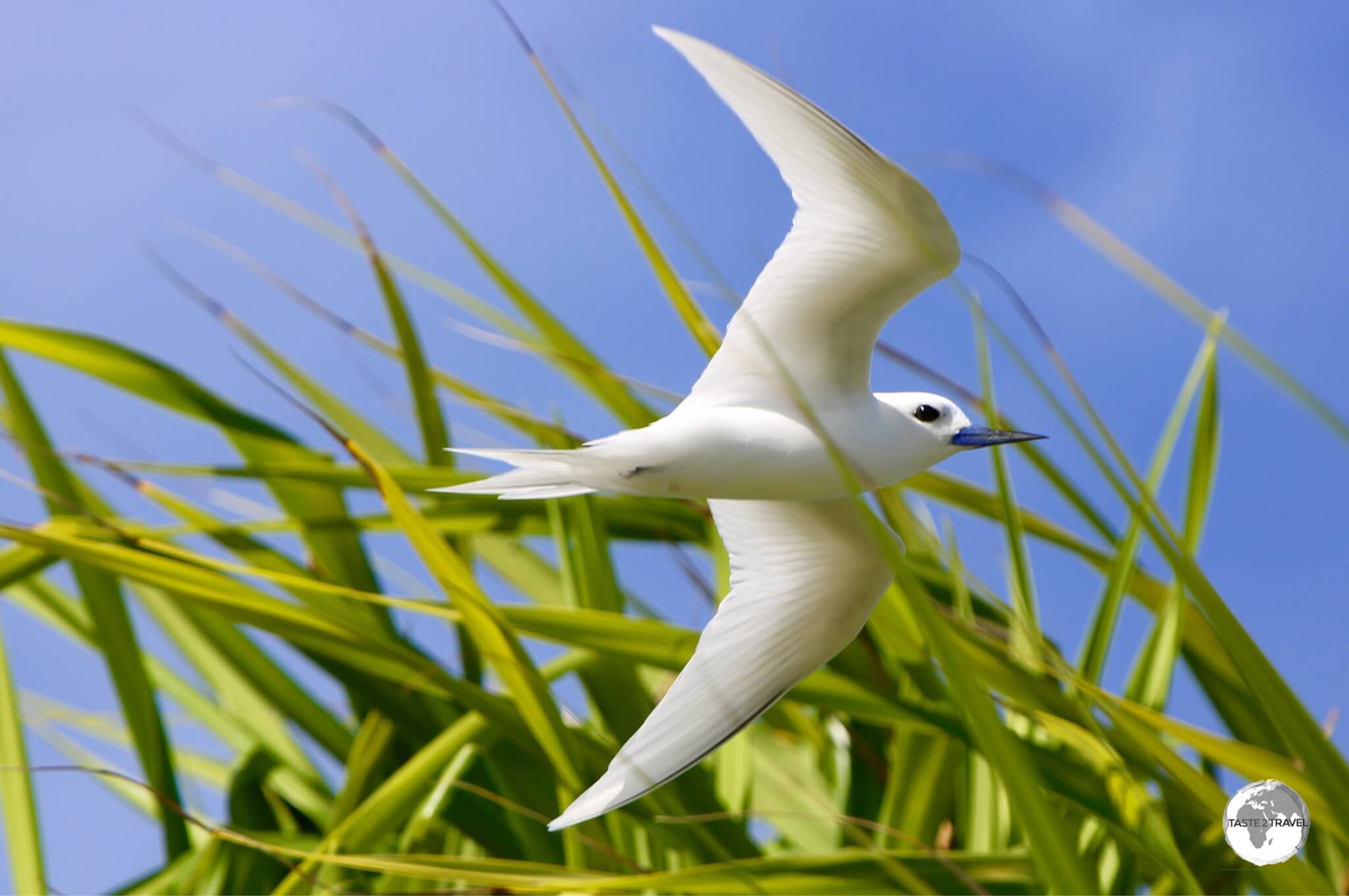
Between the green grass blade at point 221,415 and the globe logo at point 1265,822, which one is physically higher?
the green grass blade at point 221,415

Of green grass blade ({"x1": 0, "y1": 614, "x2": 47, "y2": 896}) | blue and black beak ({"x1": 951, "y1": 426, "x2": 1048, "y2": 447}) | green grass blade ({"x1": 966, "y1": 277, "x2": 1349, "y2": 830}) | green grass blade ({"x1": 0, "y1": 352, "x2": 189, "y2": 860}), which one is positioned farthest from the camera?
green grass blade ({"x1": 0, "y1": 352, "x2": 189, "y2": 860})

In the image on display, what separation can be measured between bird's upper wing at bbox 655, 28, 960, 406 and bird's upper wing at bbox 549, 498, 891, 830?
0.45 ft

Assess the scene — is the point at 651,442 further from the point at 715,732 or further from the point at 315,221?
the point at 315,221

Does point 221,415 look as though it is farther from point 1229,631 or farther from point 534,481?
point 1229,631

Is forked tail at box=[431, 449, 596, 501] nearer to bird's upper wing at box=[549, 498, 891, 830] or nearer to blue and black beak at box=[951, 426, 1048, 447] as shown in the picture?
bird's upper wing at box=[549, 498, 891, 830]

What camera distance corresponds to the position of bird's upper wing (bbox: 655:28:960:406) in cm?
89

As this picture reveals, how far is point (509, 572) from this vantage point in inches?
73.2

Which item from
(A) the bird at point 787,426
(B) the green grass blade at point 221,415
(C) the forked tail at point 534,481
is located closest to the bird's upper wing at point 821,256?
(A) the bird at point 787,426

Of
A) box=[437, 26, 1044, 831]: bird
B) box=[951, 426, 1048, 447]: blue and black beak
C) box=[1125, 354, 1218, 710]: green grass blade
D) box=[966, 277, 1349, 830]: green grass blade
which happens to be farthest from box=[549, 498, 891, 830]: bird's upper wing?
box=[1125, 354, 1218, 710]: green grass blade

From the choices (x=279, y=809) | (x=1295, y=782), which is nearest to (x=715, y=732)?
(x=1295, y=782)

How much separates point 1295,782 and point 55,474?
4.28 feet

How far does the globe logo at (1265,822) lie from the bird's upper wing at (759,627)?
35 centimetres

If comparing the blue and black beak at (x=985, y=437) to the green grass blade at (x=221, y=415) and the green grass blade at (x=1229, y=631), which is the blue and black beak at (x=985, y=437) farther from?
the green grass blade at (x=221, y=415)

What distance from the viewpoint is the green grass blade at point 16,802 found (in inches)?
50.9
